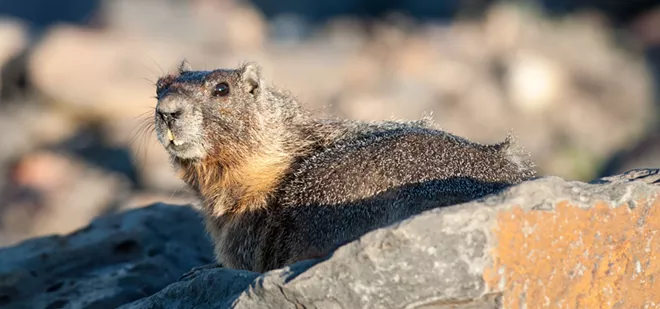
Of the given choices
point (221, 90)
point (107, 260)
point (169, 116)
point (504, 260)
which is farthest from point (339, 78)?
point (504, 260)

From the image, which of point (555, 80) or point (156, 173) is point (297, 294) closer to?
point (156, 173)

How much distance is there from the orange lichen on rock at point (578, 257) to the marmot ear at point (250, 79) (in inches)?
123

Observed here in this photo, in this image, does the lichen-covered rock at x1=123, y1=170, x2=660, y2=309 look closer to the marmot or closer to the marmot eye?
the marmot

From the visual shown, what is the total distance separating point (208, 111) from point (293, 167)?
0.77 metres

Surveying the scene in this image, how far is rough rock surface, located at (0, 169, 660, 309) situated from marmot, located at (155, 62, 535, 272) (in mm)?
995

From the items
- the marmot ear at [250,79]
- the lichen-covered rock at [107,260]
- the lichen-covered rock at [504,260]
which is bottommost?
the lichen-covered rock at [504,260]

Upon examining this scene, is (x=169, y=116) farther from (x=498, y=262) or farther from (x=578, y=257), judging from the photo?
(x=578, y=257)

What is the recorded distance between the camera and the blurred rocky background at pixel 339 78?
2067 centimetres

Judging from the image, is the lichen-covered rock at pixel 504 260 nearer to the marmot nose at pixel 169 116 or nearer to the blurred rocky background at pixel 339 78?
the marmot nose at pixel 169 116

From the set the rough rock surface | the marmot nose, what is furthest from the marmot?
the rough rock surface

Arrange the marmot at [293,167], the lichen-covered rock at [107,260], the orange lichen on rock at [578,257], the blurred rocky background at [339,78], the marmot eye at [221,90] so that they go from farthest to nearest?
the blurred rocky background at [339,78], the lichen-covered rock at [107,260], the marmot eye at [221,90], the marmot at [293,167], the orange lichen on rock at [578,257]

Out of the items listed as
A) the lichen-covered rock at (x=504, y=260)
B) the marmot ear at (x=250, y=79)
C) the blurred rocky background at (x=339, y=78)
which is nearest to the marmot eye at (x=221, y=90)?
the marmot ear at (x=250, y=79)

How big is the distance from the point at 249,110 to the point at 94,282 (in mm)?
1866

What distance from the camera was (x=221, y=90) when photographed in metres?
7.38
